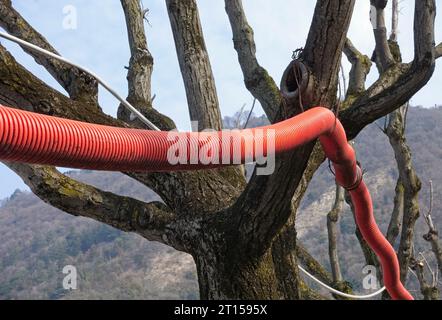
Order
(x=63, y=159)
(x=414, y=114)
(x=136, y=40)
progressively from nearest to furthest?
(x=63, y=159), (x=136, y=40), (x=414, y=114)

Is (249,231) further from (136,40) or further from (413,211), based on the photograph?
(413,211)

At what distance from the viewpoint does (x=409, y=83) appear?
370cm

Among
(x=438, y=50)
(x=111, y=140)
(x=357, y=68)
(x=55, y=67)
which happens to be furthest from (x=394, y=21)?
(x=111, y=140)

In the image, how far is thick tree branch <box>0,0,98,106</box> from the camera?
442cm

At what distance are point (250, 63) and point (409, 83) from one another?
205 cm

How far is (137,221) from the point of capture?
405 cm

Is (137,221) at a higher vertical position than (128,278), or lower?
lower

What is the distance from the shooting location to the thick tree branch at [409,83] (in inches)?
147

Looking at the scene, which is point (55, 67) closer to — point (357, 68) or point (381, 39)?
point (381, 39)

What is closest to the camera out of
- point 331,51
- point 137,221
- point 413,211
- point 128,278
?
point 331,51

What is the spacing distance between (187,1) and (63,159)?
3.11 m

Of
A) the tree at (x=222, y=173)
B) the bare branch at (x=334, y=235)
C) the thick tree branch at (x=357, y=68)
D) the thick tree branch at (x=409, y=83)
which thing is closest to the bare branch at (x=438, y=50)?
the tree at (x=222, y=173)
